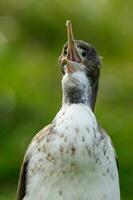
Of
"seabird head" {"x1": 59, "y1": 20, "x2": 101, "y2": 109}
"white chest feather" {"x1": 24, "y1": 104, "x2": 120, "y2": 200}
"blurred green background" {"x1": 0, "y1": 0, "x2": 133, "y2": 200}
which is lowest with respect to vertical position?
"white chest feather" {"x1": 24, "y1": 104, "x2": 120, "y2": 200}

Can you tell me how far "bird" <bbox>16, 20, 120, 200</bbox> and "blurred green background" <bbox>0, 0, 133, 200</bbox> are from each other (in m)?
4.50

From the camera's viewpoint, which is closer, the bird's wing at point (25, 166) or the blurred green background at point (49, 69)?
the bird's wing at point (25, 166)

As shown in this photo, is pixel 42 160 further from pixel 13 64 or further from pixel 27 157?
pixel 13 64

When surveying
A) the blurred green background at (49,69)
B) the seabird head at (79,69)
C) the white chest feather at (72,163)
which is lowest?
the white chest feather at (72,163)

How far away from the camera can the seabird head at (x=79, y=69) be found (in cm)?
665

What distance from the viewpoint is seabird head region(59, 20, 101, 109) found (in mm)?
6652

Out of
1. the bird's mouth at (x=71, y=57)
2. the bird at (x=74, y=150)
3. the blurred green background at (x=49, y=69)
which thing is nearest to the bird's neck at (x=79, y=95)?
the bird at (x=74, y=150)

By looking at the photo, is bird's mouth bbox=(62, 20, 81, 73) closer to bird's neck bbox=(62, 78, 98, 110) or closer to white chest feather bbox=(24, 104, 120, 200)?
bird's neck bbox=(62, 78, 98, 110)

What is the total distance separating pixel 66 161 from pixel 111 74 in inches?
348

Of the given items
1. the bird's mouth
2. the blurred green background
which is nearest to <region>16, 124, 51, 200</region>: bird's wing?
the bird's mouth

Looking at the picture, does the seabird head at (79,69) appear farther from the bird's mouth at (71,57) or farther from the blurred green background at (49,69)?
the blurred green background at (49,69)

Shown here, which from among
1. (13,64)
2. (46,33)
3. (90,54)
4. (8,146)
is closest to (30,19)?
(46,33)

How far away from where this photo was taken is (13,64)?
15398 mm

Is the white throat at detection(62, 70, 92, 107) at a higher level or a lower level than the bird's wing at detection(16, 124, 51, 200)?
higher
